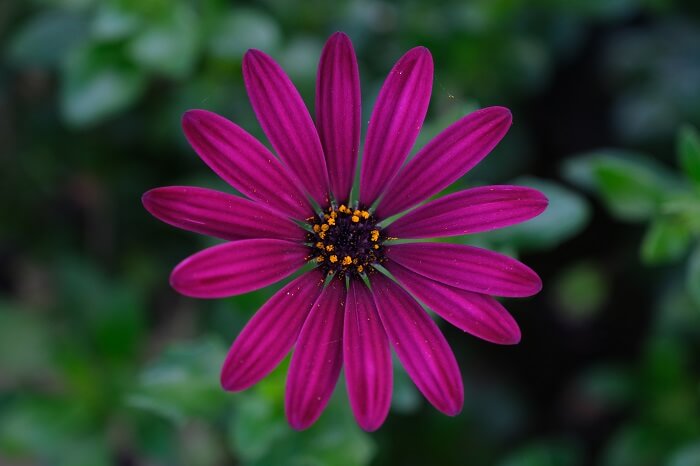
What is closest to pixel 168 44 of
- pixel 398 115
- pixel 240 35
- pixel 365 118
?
pixel 240 35

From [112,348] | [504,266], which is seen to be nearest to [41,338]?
[112,348]

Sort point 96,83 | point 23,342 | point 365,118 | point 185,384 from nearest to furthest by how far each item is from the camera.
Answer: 1. point 185,384
2. point 96,83
3. point 365,118
4. point 23,342

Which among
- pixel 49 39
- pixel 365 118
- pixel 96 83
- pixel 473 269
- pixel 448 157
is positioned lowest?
pixel 473 269

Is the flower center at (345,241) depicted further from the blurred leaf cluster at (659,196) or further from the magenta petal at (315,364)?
the blurred leaf cluster at (659,196)

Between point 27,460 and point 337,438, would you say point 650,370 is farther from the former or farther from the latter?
point 27,460

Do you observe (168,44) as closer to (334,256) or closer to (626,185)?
(334,256)

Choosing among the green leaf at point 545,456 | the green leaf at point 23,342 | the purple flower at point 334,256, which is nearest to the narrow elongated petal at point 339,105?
the purple flower at point 334,256
